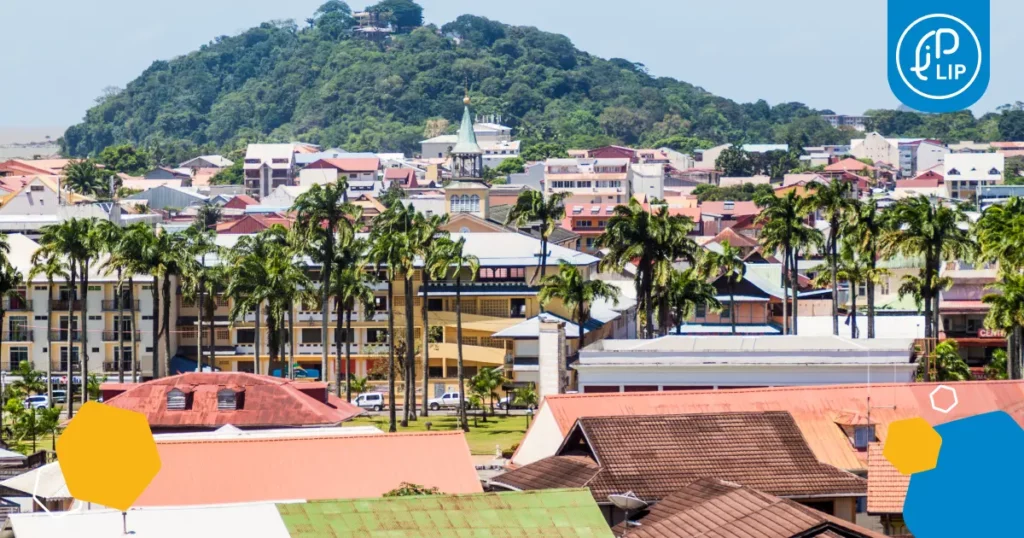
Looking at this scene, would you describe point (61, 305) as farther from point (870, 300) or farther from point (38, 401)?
point (870, 300)

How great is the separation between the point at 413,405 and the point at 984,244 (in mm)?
28080

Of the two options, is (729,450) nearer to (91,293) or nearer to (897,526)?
(897,526)

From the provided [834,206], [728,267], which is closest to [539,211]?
[728,267]

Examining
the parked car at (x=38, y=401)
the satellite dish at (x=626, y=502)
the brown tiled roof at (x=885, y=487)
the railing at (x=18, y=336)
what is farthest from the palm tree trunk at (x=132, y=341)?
the satellite dish at (x=626, y=502)

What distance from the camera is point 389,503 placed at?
101 feet

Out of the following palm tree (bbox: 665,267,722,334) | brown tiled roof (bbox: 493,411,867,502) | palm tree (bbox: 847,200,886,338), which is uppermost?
palm tree (bbox: 847,200,886,338)

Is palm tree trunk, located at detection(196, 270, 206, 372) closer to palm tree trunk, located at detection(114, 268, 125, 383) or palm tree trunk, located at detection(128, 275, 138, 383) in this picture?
palm tree trunk, located at detection(128, 275, 138, 383)

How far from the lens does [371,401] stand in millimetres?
93500

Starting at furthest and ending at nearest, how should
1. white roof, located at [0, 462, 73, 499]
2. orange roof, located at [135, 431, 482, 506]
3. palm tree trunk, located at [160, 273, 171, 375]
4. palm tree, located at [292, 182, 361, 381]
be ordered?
palm tree trunk, located at [160, 273, 171, 375]
palm tree, located at [292, 182, 361, 381]
orange roof, located at [135, 431, 482, 506]
white roof, located at [0, 462, 73, 499]

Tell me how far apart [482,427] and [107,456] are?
204 ft

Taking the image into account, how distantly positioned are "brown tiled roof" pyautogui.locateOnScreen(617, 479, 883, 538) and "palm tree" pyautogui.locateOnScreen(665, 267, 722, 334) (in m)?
56.3

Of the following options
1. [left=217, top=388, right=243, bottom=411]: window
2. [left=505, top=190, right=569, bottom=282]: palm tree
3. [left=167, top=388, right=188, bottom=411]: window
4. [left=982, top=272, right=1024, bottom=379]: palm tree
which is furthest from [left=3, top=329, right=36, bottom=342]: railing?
[left=982, top=272, right=1024, bottom=379]: palm tree

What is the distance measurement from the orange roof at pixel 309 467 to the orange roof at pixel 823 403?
18.0 ft

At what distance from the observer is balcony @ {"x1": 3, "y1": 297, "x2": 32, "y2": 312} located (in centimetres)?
10331
